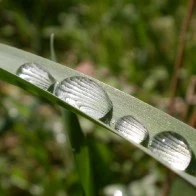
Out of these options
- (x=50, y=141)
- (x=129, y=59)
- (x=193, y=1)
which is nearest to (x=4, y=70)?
(x=193, y=1)

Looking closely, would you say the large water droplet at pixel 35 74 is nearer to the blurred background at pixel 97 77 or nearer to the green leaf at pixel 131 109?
the green leaf at pixel 131 109

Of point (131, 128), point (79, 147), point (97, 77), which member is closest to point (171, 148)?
point (131, 128)

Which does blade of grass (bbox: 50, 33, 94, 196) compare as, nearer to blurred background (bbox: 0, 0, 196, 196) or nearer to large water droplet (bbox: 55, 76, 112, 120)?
large water droplet (bbox: 55, 76, 112, 120)

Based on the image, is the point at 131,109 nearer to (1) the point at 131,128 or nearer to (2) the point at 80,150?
(1) the point at 131,128

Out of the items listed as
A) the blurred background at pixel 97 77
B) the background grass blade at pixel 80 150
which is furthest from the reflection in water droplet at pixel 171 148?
the blurred background at pixel 97 77

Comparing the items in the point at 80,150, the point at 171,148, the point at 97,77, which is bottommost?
the point at 97,77

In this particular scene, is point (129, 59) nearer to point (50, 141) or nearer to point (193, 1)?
point (50, 141)
